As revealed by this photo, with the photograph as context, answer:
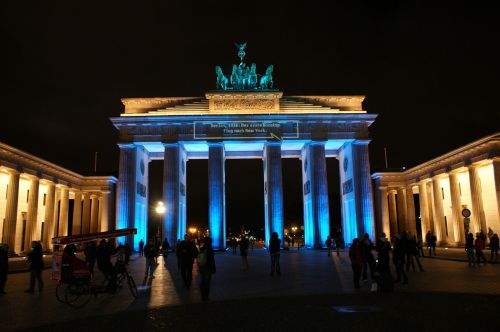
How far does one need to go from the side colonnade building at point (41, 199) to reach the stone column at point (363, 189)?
29.8 meters

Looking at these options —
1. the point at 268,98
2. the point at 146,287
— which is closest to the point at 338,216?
the point at 268,98

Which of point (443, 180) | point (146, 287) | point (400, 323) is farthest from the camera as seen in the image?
point (443, 180)

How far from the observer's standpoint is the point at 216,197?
155 ft

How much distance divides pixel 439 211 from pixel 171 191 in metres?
30.2

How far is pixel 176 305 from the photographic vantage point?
1143 cm

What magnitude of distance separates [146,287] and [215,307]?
5.49 meters

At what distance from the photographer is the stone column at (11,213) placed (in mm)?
38175

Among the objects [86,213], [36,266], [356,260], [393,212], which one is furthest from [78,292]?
[393,212]

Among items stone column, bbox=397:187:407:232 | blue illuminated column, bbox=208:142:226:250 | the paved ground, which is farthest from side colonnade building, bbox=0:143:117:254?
stone column, bbox=397:187:407:232

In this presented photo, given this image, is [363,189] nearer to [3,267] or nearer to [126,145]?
[126,145]

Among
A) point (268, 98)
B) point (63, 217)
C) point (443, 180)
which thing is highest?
point (268, 98)

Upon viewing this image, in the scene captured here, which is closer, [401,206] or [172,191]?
[172,191]

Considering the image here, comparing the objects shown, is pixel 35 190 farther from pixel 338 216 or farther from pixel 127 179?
pixel 338 216

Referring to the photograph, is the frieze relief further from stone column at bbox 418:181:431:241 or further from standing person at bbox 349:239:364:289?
standing person at bbox 349:239:364:289
